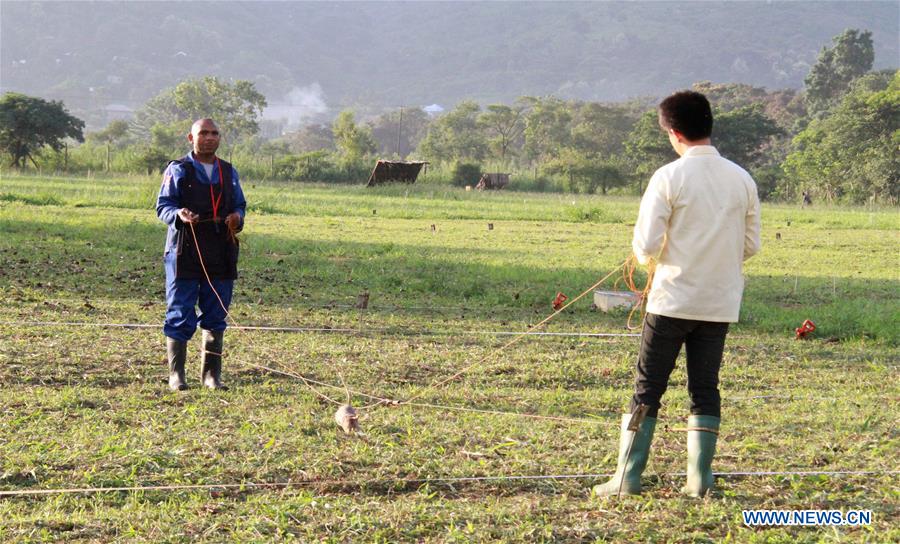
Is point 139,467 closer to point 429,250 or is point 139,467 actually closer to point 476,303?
point 476,303

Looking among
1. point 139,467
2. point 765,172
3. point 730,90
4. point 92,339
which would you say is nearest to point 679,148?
point 139,467

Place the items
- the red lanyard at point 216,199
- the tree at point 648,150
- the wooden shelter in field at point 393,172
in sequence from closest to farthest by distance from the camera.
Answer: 1. the red lanyard at point 216,199
2. the wooden shelter in field at point 393,172
3. the tree at point 648,150

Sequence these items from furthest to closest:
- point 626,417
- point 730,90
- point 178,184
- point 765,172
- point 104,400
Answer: point 730,90 < point 765,172 < point 178,184 < point 104,400 < point 626,417

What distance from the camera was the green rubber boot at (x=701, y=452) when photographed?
187 inches

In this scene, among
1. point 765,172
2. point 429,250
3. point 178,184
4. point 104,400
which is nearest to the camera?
point 104,400

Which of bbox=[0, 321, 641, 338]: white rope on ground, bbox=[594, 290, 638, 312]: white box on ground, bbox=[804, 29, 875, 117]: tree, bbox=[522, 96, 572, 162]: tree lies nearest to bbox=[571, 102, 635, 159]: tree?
bbox=[522, 96, 572, 162]: tree

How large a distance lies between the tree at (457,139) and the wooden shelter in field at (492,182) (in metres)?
27.5

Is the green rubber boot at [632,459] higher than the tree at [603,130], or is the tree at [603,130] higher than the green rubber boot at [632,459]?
the tree at [603,130]

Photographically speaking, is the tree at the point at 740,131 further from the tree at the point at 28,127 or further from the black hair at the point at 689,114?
the black hair at the point at 689,114

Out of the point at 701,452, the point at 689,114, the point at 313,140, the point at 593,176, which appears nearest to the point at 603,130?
the point at 593,176

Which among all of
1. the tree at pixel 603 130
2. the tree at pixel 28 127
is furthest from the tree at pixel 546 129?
the tree at pixel 28 127

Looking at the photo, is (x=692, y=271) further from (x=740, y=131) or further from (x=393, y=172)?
(x=740, y=131)

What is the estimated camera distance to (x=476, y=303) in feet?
37.6

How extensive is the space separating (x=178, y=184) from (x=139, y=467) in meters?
2.44
